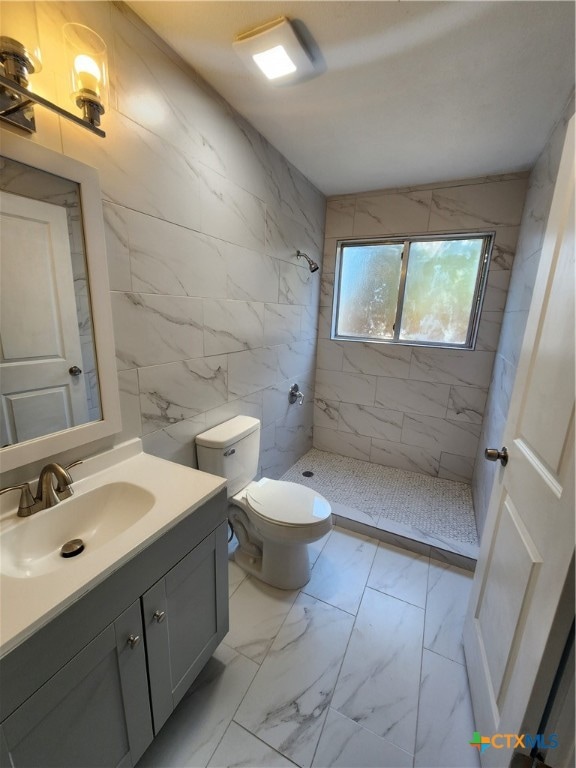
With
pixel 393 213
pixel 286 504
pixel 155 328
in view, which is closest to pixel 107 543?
pixel 155 328

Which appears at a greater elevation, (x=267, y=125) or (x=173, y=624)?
(x=267, y=125)

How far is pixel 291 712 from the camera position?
1.11m

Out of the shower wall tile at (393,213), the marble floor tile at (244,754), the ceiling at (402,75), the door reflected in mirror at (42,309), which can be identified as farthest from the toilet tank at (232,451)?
the shower wall tile at (393,213)

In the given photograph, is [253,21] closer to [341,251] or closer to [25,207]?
[25,207]

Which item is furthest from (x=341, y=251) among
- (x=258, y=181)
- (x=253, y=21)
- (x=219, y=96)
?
(x=253, y=21)

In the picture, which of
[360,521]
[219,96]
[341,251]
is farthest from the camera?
[341,251]

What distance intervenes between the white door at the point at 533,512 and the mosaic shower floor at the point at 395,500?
2.70 feet

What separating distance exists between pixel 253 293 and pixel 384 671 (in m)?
1.87

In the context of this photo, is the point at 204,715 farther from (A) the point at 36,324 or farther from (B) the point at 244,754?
(A) the point at 36,324

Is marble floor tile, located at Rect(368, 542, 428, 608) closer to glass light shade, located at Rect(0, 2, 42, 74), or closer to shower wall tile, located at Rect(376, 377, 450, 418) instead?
shower wall tile, located at Rect(376, 377, 450, 418)

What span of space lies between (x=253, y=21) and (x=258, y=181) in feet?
2.32

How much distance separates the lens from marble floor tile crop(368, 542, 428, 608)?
1.60m

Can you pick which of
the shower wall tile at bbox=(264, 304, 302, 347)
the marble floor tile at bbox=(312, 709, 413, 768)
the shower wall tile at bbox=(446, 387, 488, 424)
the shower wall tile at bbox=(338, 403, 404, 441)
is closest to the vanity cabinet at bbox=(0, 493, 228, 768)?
the marble floor tile at bbox=(312, 709, 413, 768)

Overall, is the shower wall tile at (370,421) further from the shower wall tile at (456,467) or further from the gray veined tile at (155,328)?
the gray veined tile at (155,328)
